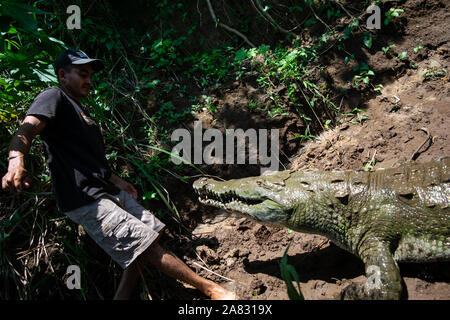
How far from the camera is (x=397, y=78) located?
4.13 meters

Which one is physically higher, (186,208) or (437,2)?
(437,2)

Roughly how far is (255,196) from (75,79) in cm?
198

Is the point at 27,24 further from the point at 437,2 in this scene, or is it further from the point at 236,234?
the point at 437,2

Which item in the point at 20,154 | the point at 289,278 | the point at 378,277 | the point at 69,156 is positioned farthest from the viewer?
the point at 69,156

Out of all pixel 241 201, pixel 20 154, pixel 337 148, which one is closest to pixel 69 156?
pixel 20 154

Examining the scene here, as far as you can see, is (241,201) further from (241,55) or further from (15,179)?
(241,55)

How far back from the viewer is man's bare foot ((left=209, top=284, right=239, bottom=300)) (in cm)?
280

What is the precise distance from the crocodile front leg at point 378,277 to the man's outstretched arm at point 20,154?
2.48 metres

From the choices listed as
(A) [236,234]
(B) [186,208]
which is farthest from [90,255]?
(A) [236,234]

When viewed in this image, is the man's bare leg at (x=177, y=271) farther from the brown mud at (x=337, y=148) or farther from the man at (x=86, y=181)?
the brown mud at (x=337, y=148)

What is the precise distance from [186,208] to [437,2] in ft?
14.4

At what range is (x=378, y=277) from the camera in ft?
7.65

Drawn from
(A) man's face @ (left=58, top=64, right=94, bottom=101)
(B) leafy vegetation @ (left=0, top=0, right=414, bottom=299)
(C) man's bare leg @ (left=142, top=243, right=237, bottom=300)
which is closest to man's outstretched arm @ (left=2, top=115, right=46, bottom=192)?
(A) man's face @ (left=58, top=64, right=94, bottom=101)

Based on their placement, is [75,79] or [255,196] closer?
[75,79]
